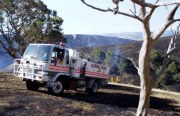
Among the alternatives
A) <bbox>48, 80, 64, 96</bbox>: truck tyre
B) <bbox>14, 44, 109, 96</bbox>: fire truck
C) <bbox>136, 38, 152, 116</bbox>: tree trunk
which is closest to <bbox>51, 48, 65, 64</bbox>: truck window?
<bbox>14, 44, 109, 96</bbox>: fire truck

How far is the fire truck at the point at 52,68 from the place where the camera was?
19.1 m

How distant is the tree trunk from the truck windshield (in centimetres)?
1187

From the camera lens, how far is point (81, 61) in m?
21.6

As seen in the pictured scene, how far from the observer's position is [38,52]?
19.5m

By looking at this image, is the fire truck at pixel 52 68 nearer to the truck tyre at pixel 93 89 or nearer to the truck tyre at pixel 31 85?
the truck tyre at pixel 31 85

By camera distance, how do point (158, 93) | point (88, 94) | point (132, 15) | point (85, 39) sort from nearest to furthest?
1. point (132, 15)
2. point (88, 94)
3. point (158, 93)
4. point (85, 39)

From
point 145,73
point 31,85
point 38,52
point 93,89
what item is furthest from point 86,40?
point 145,73

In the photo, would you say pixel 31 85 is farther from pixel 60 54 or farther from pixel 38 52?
pixel 60 54

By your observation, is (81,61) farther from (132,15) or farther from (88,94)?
(132,15)

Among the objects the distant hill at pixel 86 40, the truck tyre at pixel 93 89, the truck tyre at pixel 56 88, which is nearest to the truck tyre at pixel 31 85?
the truck tyre at pixel 56 88

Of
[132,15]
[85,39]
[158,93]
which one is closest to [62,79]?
[158,93]

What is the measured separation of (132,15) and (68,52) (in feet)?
45.9

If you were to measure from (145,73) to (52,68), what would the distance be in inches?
476

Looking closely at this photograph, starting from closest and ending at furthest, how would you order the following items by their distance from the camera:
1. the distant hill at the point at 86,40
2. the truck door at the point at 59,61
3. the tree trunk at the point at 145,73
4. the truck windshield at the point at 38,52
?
the tree trunk at the point at 145,73
the truck windshield at the point at 38,52
the truck door at the point at 59,61
the distant hill at the point at 86,40
